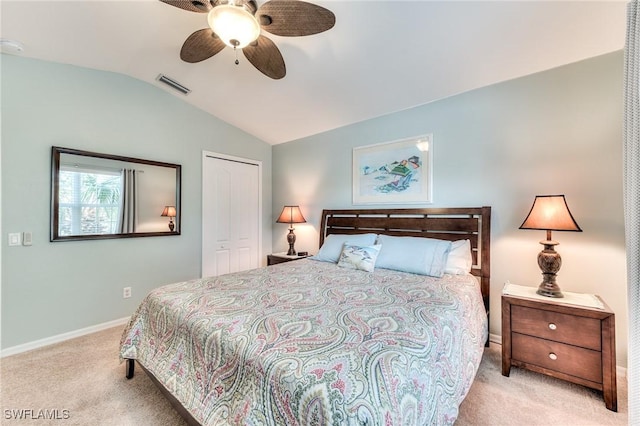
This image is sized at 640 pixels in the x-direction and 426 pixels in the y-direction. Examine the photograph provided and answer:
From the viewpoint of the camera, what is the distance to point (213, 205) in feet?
Result: 12.9

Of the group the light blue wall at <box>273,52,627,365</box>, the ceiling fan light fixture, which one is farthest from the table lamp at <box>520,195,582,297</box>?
the ceiling fan light fixture

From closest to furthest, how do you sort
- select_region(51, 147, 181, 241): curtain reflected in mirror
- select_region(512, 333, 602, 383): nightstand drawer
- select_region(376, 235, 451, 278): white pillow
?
select_region(512, 333, 602, 383): nightstand drawer < select_region(376, 235, 451, 278): white pillow < select_region(51, 147, 181, 241): curtain reflected in mirror

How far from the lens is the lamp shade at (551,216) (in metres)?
1.94

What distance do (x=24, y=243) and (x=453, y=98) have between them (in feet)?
14.7

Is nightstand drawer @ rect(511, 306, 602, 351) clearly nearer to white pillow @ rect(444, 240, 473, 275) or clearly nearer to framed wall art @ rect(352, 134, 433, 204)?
white pillow @ rect(444, 240, 473, 275)

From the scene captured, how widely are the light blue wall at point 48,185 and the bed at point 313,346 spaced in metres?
1.40

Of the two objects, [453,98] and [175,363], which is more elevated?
[453,98]

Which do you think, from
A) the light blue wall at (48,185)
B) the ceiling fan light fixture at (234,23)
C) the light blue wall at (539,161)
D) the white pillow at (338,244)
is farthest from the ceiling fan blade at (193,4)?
the white pillow at (338,244)

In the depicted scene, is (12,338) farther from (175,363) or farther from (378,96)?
(378,96)

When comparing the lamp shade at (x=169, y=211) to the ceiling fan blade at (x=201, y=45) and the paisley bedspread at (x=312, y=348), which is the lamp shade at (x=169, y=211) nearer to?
the paisley bedspread at (x=312, y=348)

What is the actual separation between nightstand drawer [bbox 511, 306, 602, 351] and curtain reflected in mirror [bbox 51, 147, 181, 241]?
151 inches

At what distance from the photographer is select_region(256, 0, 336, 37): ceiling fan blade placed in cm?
153

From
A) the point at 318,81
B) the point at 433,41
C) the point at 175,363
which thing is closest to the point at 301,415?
the point at 175,363

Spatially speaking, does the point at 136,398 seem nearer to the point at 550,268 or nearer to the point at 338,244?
the point at 338,244
